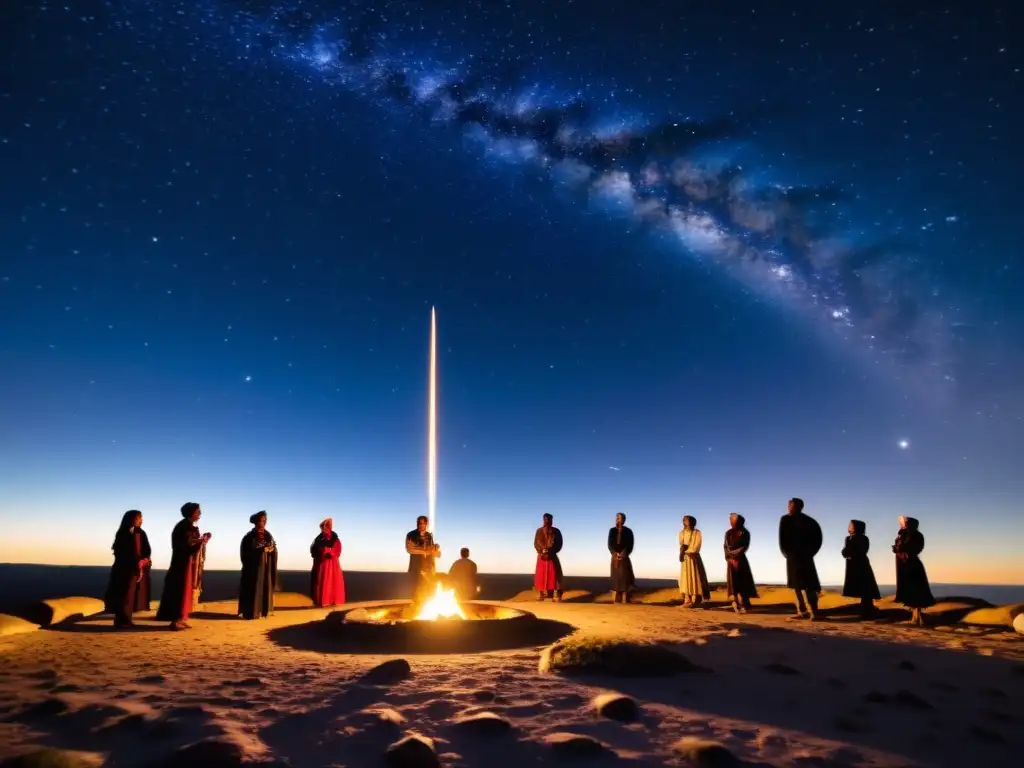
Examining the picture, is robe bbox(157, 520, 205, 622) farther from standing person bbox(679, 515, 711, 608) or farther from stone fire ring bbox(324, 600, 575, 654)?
standing person bbox(679, 515, 711, 608)

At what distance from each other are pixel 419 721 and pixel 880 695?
418 centimetres

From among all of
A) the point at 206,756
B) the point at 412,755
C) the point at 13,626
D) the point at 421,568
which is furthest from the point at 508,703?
the point at 13,626

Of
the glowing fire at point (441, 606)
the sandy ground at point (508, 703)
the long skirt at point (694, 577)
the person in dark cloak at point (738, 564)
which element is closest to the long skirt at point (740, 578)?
the person in dark cloak at point (738, 564)

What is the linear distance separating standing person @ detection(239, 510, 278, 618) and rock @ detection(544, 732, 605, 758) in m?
9.53

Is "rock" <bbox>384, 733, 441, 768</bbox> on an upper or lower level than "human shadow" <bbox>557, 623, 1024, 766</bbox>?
upper

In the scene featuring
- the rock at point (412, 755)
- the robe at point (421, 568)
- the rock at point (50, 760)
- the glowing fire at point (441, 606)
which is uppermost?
the robe at point (421, 568)

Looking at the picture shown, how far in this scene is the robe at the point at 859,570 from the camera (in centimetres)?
1134

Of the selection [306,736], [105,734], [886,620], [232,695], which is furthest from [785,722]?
[886,620]

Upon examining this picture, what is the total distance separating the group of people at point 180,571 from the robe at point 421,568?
2.96m

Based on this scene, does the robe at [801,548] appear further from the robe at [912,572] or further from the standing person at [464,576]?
the standing person at [464,576]

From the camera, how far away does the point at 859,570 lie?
1144cm

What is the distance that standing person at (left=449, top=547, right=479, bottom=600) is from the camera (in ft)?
53.3

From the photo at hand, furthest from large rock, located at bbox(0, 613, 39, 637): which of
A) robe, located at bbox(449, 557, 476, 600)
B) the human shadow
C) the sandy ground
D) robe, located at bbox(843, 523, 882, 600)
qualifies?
robe, located at bbox(843, 523, 882, 600)

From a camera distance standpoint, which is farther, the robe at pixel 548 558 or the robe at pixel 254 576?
the robe at pixel 548 558
